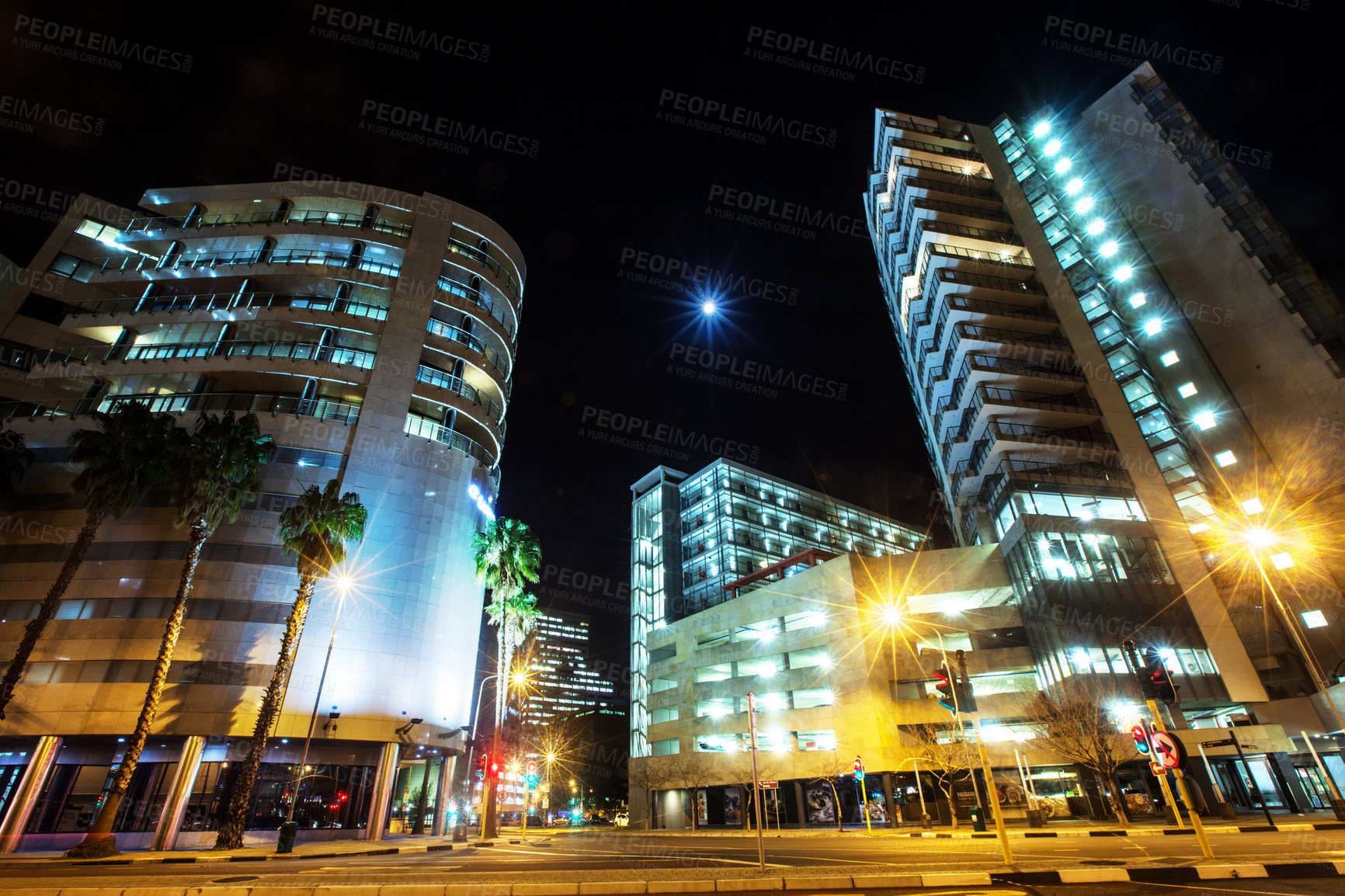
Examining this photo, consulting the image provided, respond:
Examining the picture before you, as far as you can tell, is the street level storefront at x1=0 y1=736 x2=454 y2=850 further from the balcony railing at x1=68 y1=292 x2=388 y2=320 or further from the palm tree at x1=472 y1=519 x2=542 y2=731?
the balcony railing at x1=68 y1=292 x2=388 y2=320

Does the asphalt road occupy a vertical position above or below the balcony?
below

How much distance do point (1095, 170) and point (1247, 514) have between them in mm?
43428

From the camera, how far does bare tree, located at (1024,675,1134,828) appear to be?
3512cm

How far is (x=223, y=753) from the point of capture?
33594 mm

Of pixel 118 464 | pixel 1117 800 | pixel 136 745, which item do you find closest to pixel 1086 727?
pixel 1117 800

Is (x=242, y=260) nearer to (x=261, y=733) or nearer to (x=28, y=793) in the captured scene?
(x=28, y=793)

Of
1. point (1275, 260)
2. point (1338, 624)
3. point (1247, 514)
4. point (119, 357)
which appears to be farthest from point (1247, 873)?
point (1275, 260)

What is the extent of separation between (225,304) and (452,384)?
18.3m

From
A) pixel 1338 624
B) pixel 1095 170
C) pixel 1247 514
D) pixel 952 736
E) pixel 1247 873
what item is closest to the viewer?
pixel 1247 873

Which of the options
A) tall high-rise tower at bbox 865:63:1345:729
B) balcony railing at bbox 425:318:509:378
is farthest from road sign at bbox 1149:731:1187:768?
balcony railing at bbox 425:318:509:378

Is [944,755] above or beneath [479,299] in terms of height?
beneath

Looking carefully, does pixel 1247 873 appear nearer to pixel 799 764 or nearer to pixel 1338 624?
pixel 799 764

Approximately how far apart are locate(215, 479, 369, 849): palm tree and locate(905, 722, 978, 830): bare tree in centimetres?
3997

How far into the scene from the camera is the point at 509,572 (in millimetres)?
42062
